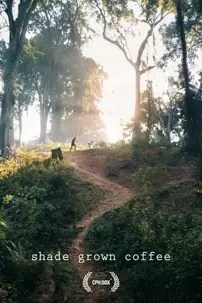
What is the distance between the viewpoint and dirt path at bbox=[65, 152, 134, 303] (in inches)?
420

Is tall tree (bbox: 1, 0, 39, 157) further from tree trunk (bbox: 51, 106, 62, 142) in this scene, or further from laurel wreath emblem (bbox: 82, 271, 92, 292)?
tree trunk (bbox: 51, 106, 62, 142)

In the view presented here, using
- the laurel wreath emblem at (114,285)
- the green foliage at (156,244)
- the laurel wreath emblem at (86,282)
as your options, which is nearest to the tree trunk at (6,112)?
the green foliage at (156,244)

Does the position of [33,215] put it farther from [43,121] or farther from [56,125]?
[56,125]

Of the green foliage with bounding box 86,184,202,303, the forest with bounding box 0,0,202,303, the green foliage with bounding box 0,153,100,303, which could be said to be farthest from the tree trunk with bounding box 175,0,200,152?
the green foliage with bounding box 86,184,202,303

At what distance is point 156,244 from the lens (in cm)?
957

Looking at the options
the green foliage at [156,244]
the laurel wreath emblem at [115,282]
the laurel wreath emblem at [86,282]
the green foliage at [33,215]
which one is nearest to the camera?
the green foliage at [156,244]

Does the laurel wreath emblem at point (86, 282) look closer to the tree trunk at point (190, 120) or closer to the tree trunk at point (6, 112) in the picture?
the tree trunk at point (190, 120)

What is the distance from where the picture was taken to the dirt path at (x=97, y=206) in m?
10.7

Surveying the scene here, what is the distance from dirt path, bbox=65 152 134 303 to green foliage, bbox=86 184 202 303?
42 centimetres

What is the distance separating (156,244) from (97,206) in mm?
6717

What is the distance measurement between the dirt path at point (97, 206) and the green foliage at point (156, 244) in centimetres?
42

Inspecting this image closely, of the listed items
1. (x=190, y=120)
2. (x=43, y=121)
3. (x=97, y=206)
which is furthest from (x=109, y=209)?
(x=43, y=121)

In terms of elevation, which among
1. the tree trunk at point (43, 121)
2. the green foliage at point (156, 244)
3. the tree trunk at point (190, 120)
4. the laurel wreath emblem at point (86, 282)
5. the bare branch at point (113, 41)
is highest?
the bare branch at point (113, 41)

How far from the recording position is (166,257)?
29.2 ft
